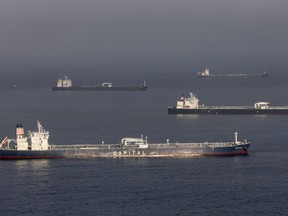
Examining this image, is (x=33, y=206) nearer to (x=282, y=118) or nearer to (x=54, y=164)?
(x=54, y=164)

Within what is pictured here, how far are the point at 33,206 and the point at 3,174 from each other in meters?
20.4

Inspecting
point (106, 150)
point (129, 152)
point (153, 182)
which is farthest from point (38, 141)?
point (153, 182)

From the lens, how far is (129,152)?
433 ft

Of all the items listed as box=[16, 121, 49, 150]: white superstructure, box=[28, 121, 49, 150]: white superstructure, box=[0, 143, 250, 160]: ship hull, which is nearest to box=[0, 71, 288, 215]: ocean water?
box=[0, 143, 250, 160]: ship hull

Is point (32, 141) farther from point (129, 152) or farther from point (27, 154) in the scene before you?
point (129, 152)

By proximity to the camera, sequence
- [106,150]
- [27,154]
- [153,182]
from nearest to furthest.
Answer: [153,182], [27,154], [106,150]

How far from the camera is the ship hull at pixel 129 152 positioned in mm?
131250

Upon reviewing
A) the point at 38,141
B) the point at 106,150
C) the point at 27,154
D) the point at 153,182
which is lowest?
the point at 153,182

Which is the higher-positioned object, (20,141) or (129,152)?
(20,141)

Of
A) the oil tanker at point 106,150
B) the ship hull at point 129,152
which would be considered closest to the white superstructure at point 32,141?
the oil tanker at point 106,150

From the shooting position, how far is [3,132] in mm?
162750

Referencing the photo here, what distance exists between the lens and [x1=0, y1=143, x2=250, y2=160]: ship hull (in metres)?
131

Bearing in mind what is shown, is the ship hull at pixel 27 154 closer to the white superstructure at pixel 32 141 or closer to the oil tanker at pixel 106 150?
the oil tanker at pixel 106 150

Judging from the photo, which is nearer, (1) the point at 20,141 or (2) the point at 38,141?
(1) the point at 20,141
